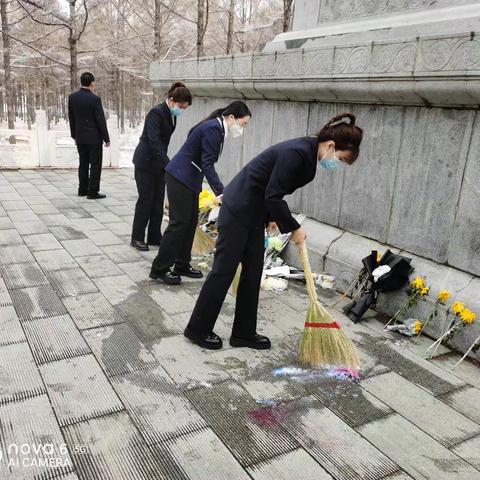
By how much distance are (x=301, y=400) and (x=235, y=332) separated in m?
0.80

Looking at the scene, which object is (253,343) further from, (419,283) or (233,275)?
(419,283)

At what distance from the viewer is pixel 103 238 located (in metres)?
6.08

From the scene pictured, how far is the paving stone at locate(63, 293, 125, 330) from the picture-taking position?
12.2 feet

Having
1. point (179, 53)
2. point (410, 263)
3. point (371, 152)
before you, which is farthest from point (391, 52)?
point (179, 53)

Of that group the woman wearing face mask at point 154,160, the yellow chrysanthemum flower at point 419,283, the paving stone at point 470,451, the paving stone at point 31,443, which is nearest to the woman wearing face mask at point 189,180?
the woman wearing face mask at point 154,160

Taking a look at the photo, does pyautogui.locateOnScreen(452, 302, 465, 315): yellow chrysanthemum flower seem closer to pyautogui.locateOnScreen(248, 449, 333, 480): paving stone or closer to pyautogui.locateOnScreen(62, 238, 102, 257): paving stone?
pyautogui.locateOnScreen(248, 449, 333, 480): paving stone

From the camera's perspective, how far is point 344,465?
2.35 meters

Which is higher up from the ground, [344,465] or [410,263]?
[410,263]

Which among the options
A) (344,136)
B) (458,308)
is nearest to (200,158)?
(344,136)

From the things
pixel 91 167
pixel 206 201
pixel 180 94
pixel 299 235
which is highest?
pixel 180 94

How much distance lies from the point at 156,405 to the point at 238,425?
1.62 feet

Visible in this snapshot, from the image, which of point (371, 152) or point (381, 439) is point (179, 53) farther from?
point (381, 439)

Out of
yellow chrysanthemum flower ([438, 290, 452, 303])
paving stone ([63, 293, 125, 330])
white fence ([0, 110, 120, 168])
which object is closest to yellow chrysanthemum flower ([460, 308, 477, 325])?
yellow chrysanthemum flower ([438, 290, 452, 303])

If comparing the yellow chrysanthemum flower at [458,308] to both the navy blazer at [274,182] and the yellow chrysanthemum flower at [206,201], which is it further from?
the yellow chrysanthemum flower at [206,201]
